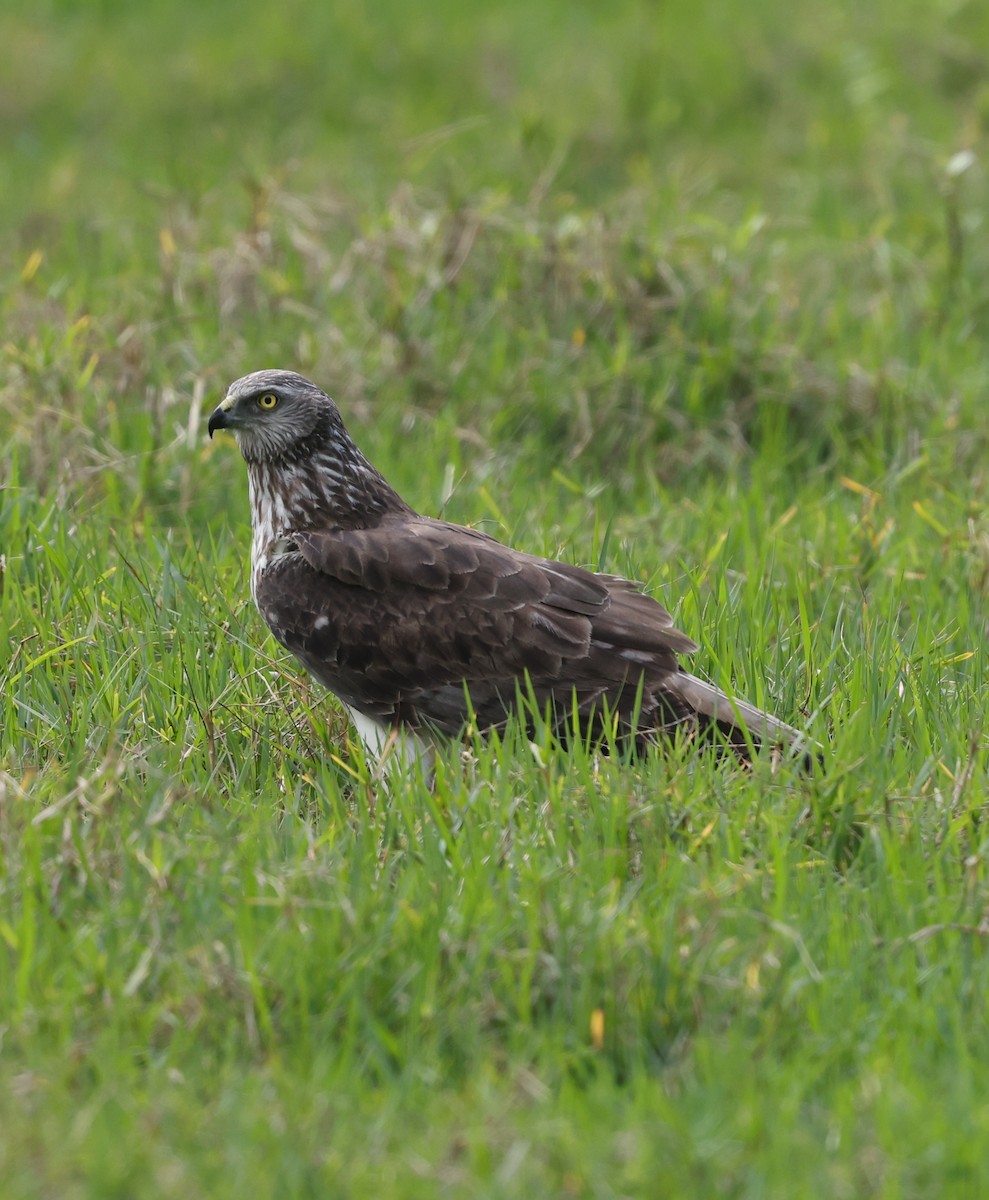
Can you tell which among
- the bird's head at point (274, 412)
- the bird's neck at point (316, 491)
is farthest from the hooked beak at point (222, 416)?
the bird's neck at point (316, 491)

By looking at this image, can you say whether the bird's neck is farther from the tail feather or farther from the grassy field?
the tail feather

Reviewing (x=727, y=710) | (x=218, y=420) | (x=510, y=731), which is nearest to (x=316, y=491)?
(x=218, y=420)

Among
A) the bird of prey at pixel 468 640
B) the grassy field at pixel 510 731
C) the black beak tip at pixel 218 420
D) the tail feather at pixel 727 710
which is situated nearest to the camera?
the grassy field at pixel 510 731

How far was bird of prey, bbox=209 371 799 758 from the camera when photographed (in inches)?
215

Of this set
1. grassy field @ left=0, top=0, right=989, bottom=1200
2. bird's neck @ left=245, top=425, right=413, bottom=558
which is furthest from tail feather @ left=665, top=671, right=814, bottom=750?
bird's neck @ left=245, top=425, right=413, bottom=558

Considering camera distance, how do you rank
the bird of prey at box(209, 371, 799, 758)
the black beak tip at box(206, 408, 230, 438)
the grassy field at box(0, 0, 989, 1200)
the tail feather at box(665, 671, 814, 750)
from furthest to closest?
the black beak tip at box(206, 408, 230, 438) → the bird of prey at box(209, 371, 799, 758) → the tail feather at box(665, 671, 814, 750) → the grassy field at box(0, 0, 989, 1200)

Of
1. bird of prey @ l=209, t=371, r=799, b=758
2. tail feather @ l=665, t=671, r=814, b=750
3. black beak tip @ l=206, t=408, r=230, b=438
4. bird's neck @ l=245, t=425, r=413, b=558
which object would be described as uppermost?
black beak tip @ l=206, t=408, r=230, b=438

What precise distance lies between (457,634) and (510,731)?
49 centimetres

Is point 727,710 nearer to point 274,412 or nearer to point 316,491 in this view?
point 316,491

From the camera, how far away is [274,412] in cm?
594

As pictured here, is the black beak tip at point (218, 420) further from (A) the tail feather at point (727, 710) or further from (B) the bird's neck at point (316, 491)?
(A) the tail feather at point (727, 710)

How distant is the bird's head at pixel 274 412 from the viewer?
5.90 m

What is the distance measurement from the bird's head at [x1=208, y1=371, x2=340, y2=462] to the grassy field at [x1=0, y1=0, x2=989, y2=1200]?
650 mm

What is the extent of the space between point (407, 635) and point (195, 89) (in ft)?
32.3
